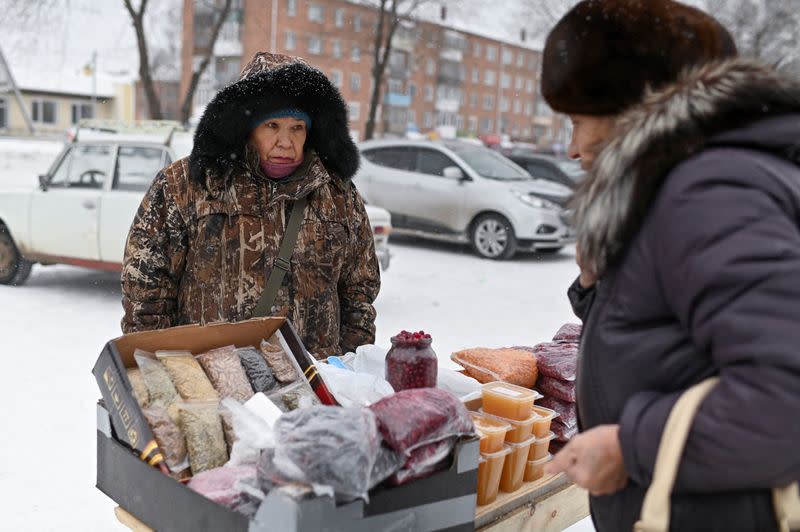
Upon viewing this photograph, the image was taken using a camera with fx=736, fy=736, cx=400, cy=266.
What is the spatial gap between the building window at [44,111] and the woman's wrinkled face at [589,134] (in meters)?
52.7

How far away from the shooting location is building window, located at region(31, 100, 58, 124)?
157ft

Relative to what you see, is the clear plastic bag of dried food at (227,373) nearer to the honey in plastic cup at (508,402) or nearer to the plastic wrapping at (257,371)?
the plastic wrapping at (257,371)

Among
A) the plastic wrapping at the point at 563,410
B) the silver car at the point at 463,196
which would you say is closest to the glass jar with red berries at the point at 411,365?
the plastic wrapping at the point at 563,410

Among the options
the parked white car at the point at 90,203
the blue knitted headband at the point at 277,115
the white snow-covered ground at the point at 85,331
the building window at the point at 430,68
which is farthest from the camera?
the building window at the point at 430,68

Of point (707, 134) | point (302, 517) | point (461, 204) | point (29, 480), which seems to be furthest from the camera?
point (461, 204)

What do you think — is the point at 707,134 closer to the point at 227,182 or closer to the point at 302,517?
the point at 302,517

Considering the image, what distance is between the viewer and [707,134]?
1216mm

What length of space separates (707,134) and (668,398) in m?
0.44

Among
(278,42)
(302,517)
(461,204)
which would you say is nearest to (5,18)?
(461,204)

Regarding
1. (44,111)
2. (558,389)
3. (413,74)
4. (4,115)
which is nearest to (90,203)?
(558,389)

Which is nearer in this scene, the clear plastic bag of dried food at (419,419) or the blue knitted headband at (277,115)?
the clear plastic bag of dried food at (419,419)

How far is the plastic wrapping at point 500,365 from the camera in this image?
2512 millimetres

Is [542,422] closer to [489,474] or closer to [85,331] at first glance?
[489,474]

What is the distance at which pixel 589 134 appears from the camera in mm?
1488
